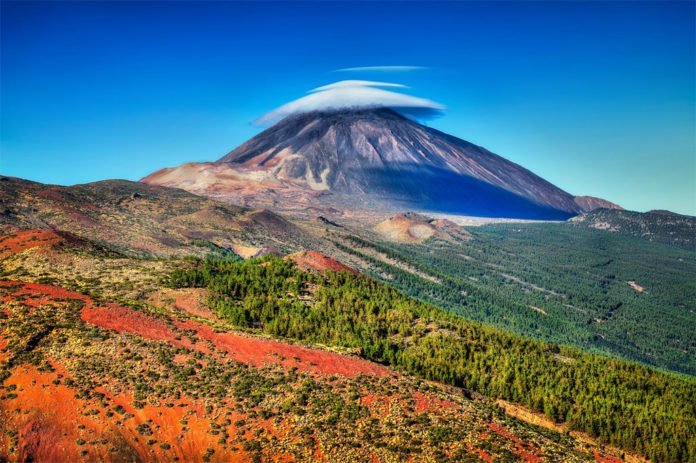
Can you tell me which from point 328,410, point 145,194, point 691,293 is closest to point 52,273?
point 328,410

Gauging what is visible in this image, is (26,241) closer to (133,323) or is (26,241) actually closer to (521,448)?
(133,323)

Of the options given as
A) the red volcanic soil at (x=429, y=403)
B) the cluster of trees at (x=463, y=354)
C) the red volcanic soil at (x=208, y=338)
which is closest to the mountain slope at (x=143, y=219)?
the cluster of trees at (x=463, y=354)

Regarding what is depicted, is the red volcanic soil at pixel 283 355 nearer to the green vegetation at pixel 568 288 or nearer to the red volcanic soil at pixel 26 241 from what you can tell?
the red volcanic soil at pixel 26 241

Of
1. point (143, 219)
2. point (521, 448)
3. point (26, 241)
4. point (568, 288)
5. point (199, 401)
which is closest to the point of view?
point (199, 401)

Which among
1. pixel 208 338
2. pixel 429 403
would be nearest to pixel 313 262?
pixel 208 338

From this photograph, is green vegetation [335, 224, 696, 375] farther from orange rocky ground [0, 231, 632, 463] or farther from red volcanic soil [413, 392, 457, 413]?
orange rocky ground [0, 231, 632, 463]
